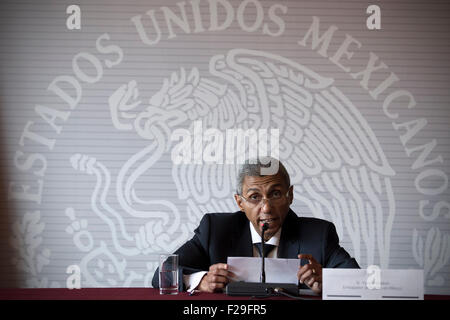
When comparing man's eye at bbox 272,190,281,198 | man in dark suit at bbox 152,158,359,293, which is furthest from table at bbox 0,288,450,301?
man's eye at bbox 272,190,281,198

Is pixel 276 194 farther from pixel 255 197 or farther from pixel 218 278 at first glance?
pixel 218 278

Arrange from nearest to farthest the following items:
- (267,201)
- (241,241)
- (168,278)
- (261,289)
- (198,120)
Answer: (261,289)
(168,278)
(267,201)
(241,241)
(198,120)

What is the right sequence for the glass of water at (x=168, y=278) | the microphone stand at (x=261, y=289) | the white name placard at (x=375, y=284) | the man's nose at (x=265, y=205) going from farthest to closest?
the man's nose at (x=265, y=205) < the glass of water at (x=168, y=278) < the microphone stand at (x=261, y=289) < the white name placard at (x=375, y=284)

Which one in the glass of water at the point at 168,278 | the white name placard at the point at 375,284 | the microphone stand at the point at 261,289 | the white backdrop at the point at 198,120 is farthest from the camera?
the white backdrop at the point at 198,120

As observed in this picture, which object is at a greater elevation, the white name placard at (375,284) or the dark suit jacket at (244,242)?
the dark suit jacket at (244,242)

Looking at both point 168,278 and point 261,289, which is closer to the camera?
point 261,289

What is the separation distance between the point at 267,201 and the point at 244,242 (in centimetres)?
25

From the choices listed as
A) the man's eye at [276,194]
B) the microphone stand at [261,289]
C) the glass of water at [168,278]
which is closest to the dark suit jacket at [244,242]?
the man's eye at [276,194]

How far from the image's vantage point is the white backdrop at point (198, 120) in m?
3.99

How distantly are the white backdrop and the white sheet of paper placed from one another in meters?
1.68

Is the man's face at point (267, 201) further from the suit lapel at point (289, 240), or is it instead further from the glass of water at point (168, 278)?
the glass of water at point (168, 278)

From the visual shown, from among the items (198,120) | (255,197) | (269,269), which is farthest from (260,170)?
(198,120)

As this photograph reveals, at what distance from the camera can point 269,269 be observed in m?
2.29

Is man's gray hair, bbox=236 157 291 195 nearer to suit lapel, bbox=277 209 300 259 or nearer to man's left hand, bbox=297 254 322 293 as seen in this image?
suit lapel, bbox=277 209 300 259
